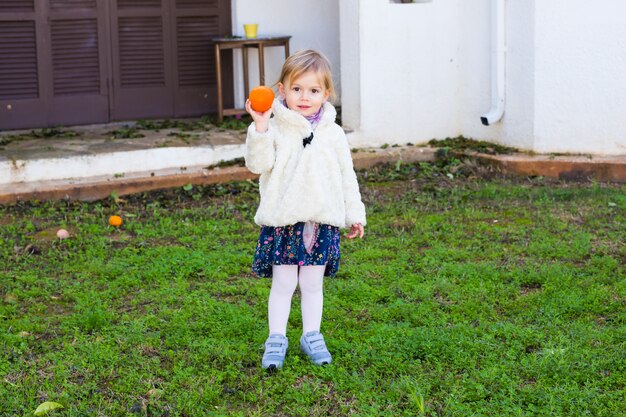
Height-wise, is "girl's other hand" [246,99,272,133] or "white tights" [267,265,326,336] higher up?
"girl's other hand" [246,99,272,133]

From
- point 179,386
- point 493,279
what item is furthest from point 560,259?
point 179,386

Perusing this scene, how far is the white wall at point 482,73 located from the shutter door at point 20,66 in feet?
9.15

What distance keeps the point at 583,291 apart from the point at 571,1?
3.64 m

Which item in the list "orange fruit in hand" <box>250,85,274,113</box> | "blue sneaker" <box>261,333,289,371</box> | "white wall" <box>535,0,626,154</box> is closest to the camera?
"orange fruit in hand" <box>250,85,274,113</box>

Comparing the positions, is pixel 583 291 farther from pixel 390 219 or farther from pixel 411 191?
pixel 411 191

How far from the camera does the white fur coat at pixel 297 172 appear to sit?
406cm

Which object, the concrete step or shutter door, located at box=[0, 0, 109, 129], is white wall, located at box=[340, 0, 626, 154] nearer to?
the concrete step

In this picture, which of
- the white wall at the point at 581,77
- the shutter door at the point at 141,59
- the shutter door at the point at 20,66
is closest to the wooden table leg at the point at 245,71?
the shutter door at the point at 141,59

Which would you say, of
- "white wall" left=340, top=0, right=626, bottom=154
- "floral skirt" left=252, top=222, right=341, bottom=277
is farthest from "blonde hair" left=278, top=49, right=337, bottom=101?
"white wall" left=340, top=0, right=626, bottom=154

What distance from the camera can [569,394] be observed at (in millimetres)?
3836

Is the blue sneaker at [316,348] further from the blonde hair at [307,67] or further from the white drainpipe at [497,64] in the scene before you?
the white drainpipe at [497,64]

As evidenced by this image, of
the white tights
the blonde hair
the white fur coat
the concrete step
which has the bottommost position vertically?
the white tights

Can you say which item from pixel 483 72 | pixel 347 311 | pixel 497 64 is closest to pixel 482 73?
pixel 483 72

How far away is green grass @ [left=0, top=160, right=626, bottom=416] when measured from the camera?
12.8 feet
